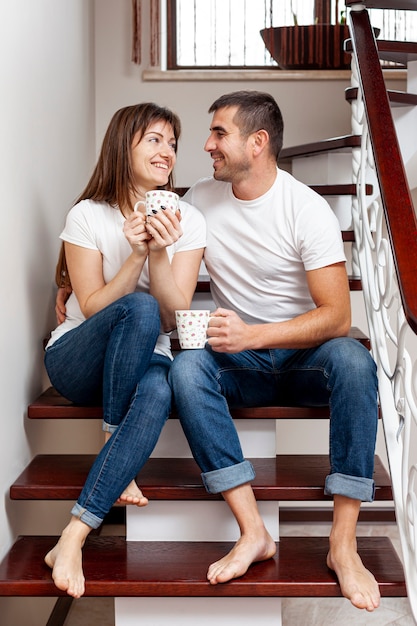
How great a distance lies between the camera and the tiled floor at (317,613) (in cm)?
277

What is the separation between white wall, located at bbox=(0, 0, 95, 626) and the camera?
2.03 meters

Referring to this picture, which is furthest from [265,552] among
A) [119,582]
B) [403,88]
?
[403,88]

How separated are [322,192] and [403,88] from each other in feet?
3.89

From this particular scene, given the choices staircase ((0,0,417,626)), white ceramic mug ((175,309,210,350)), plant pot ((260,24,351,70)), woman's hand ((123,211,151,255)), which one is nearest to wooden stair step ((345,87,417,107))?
plant pot ((260,24,351,70))

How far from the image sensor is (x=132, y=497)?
1952 millimetres

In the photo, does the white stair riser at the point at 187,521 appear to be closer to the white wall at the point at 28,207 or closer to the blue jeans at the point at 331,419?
the blue jeans at the point at 331,419

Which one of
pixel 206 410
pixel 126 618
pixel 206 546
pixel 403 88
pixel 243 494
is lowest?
pixel 126 618

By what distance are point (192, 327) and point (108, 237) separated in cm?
42

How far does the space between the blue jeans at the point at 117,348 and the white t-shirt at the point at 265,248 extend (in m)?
0.37

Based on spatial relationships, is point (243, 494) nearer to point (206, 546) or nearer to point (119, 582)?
point (206, 546)

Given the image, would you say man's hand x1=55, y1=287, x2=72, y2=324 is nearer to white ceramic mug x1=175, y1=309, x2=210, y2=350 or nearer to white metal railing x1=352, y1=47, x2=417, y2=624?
white ceramic mug x1=175, y1=309, x2=210, y2=350

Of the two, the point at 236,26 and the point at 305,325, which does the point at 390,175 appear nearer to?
the point at 305,325

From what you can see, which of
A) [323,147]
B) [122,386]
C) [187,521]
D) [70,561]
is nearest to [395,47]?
[323,147]

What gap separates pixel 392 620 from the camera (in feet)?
9.05
